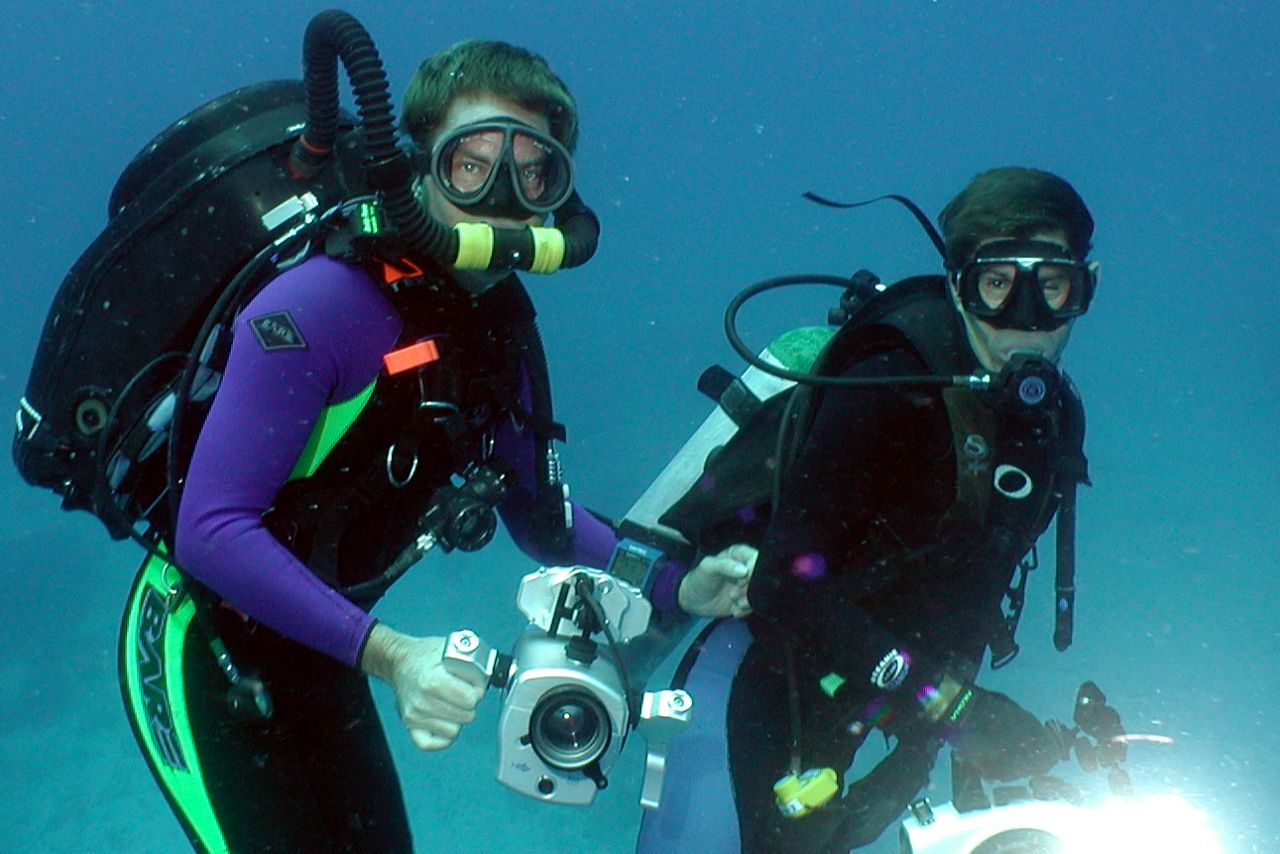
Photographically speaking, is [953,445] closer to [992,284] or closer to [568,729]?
[992,284]

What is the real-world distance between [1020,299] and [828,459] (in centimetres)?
71

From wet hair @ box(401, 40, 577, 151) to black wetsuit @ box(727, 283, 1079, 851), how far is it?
1.14 meters

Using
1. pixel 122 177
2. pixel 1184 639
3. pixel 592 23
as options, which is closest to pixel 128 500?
pixel 122 177

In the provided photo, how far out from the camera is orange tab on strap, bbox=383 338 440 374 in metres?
2.21

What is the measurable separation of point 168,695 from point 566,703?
128cm

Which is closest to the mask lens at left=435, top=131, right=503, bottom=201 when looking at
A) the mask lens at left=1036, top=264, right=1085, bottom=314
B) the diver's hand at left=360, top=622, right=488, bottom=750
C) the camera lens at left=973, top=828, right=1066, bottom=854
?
the diver's hand at left=360, top=622, right=488, bottom=750

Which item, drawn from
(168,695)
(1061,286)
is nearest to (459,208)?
(168,695)

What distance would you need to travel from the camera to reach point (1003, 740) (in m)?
2.58

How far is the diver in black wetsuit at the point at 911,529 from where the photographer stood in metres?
2.54

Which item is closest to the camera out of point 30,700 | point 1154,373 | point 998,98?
point 30,700

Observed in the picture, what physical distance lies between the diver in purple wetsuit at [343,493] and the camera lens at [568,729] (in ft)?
0.87

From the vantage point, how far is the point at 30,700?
32.9ft

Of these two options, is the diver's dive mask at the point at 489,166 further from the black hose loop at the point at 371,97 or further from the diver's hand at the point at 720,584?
the diver's hand at the point at 720,584

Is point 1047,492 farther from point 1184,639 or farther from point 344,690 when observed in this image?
point 1184,639
